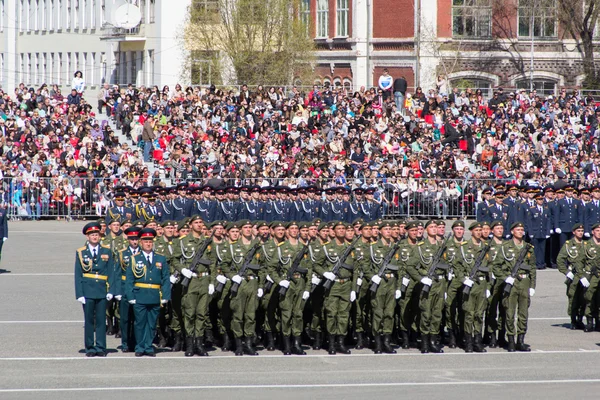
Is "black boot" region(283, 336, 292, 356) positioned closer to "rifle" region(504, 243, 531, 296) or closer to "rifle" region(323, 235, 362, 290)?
"rifle" region(323, 235, 362, 290)

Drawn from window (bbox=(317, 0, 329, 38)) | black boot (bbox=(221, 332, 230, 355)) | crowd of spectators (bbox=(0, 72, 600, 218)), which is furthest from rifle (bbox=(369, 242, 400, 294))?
window (bbox=(317, 0, 329, 38))

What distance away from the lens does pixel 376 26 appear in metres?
56.1

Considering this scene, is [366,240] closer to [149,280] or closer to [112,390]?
[149,280]

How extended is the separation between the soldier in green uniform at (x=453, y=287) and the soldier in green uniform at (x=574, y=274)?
7.68 feet

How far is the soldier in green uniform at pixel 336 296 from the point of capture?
16328mm

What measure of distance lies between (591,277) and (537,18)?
3840cm

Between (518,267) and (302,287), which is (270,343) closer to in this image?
(302,287)

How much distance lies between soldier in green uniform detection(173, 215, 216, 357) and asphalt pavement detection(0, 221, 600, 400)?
0.91 ft

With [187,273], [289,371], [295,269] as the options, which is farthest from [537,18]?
[289,371]

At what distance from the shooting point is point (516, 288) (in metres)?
16.6

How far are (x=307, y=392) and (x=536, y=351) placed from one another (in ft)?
13.8

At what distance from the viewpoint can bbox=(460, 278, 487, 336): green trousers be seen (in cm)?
1642

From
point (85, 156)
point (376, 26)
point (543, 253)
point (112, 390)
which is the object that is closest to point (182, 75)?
point (376, 26)

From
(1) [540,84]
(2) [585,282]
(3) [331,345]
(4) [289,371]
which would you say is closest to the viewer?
(4) [289,371]
